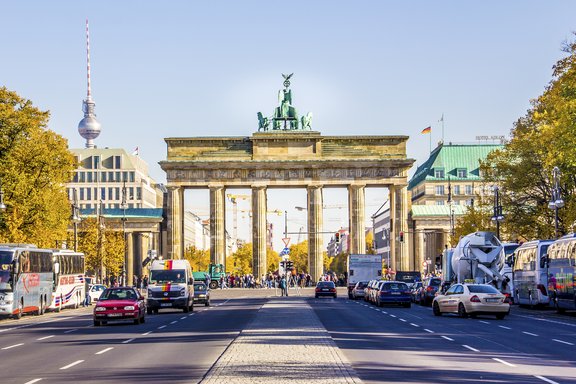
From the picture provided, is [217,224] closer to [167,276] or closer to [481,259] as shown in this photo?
[481,259]

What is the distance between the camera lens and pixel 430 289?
6631 cm

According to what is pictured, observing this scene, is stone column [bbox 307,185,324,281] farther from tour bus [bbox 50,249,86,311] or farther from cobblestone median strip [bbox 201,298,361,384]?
cobblestone median strip [bbox 201,298,361,384]

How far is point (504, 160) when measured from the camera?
78312mm

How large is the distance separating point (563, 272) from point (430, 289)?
1777 cm

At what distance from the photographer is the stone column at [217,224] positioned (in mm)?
126750

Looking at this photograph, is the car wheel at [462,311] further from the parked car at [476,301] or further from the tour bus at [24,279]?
the tour bus at [24,279]

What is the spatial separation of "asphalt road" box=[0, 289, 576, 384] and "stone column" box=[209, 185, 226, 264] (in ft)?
267

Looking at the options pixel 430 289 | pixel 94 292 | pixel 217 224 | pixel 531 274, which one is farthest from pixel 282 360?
pixel 217 224

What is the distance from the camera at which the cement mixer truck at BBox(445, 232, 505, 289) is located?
5856 centimetres

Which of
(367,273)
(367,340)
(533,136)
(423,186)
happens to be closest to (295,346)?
(367,340)

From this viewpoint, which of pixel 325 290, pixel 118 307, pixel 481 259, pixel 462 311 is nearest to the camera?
pixel 118 307

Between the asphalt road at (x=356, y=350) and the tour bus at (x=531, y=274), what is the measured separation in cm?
945

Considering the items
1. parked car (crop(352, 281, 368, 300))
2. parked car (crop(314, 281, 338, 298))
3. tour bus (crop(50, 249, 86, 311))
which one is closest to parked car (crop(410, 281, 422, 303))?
parked car (crop(352, 281, 368, 300))

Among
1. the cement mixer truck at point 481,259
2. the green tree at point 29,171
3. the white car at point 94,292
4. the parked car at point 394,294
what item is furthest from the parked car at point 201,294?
the cement mixer truck at point 481,259
